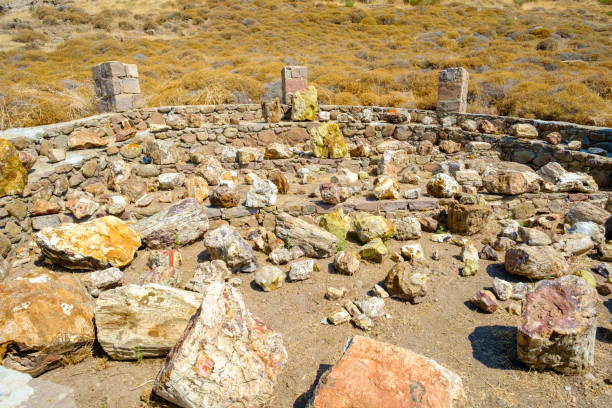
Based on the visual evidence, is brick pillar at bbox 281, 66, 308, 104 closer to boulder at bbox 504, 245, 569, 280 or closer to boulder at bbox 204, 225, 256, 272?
boulder at bbox 204, 225, 256, 272

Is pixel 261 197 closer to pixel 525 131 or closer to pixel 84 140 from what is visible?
pixel 84 140

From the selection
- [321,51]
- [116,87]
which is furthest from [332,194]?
[321,51]

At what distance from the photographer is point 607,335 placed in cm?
336

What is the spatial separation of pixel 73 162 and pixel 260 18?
81.2 ft

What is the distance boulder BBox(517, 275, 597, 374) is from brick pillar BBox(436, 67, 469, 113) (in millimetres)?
7467

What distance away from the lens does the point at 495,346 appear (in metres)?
3.32

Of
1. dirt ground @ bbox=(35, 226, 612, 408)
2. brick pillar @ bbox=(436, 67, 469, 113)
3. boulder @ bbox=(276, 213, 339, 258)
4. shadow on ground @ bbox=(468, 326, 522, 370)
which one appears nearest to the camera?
dirt ground @ bbox=(35, 226, 612, 408)

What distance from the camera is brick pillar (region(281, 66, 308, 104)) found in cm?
1016

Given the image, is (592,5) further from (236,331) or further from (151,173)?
(236,331)

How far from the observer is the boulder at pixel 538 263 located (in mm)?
4160

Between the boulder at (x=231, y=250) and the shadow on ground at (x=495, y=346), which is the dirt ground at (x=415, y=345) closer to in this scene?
the shadow on ground at (x=495, y=346)

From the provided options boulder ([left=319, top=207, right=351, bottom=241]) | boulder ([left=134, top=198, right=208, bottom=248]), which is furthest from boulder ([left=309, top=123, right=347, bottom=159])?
boulder ([left=134, top=198, right=208, bottom=248])

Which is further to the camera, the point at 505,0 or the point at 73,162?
the point at 505,0

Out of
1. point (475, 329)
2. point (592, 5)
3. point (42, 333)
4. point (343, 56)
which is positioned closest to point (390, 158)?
point (475, 329)
